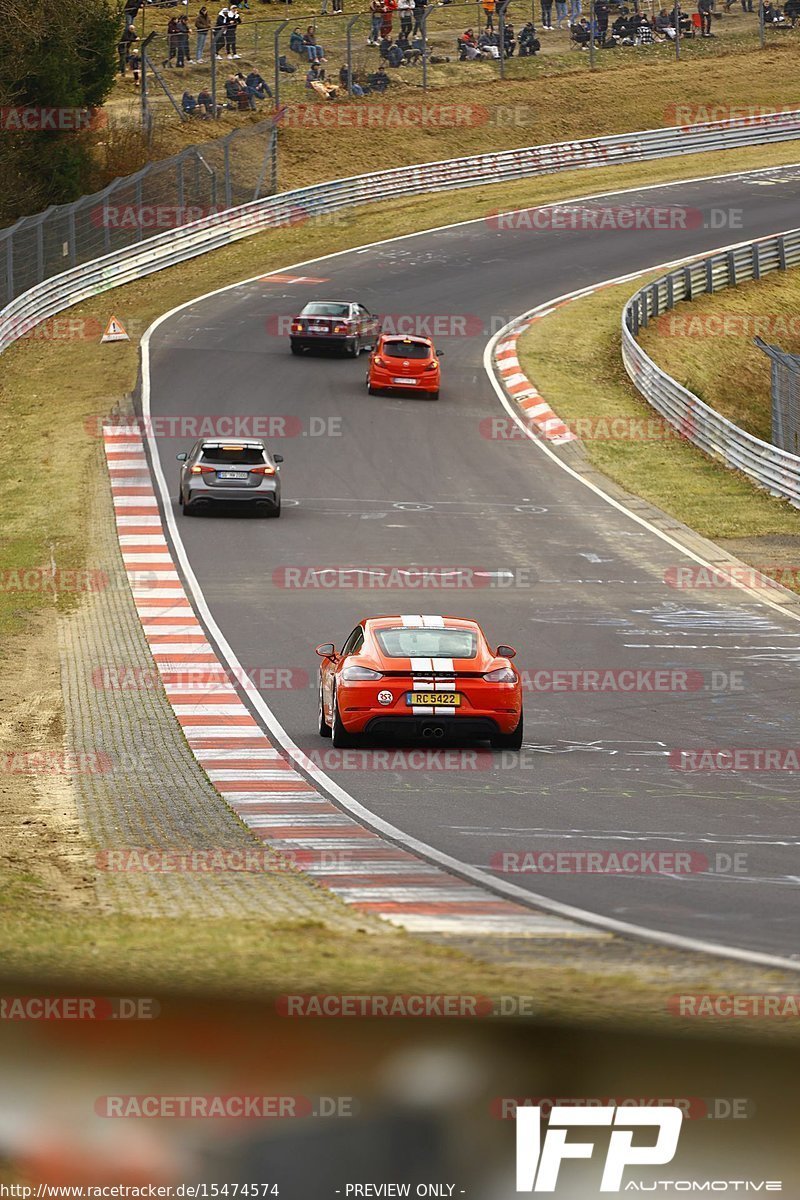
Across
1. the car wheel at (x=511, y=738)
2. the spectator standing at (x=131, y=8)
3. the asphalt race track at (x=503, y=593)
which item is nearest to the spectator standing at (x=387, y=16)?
the spectator standing at (x=131, y=8)

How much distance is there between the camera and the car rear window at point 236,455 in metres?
30.0

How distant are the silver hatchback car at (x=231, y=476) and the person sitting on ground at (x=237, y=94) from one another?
38722mm

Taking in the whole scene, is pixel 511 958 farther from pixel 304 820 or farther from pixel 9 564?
pixel 9 564

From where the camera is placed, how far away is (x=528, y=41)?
2830 inches

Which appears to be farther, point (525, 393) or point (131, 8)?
point (131, 8)

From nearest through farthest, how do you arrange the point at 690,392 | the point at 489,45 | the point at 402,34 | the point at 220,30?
the point at 690,392 → the point at 220,30 → the point at 402,34 → the point at 489,45

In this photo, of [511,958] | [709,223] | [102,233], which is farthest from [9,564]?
[709,223]

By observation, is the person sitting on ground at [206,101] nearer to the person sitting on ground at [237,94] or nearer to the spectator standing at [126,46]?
the person sitting on ground at [237,94]

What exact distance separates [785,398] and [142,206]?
24.4 meters

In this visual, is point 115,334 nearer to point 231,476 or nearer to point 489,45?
point 231,476

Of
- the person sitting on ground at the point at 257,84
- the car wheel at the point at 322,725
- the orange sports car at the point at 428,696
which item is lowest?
the car wheel at the point at 322,725

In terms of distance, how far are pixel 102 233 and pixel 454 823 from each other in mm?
40529

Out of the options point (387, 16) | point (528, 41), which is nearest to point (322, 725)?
point (387, 16)

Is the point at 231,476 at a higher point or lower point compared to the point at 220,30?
lower
